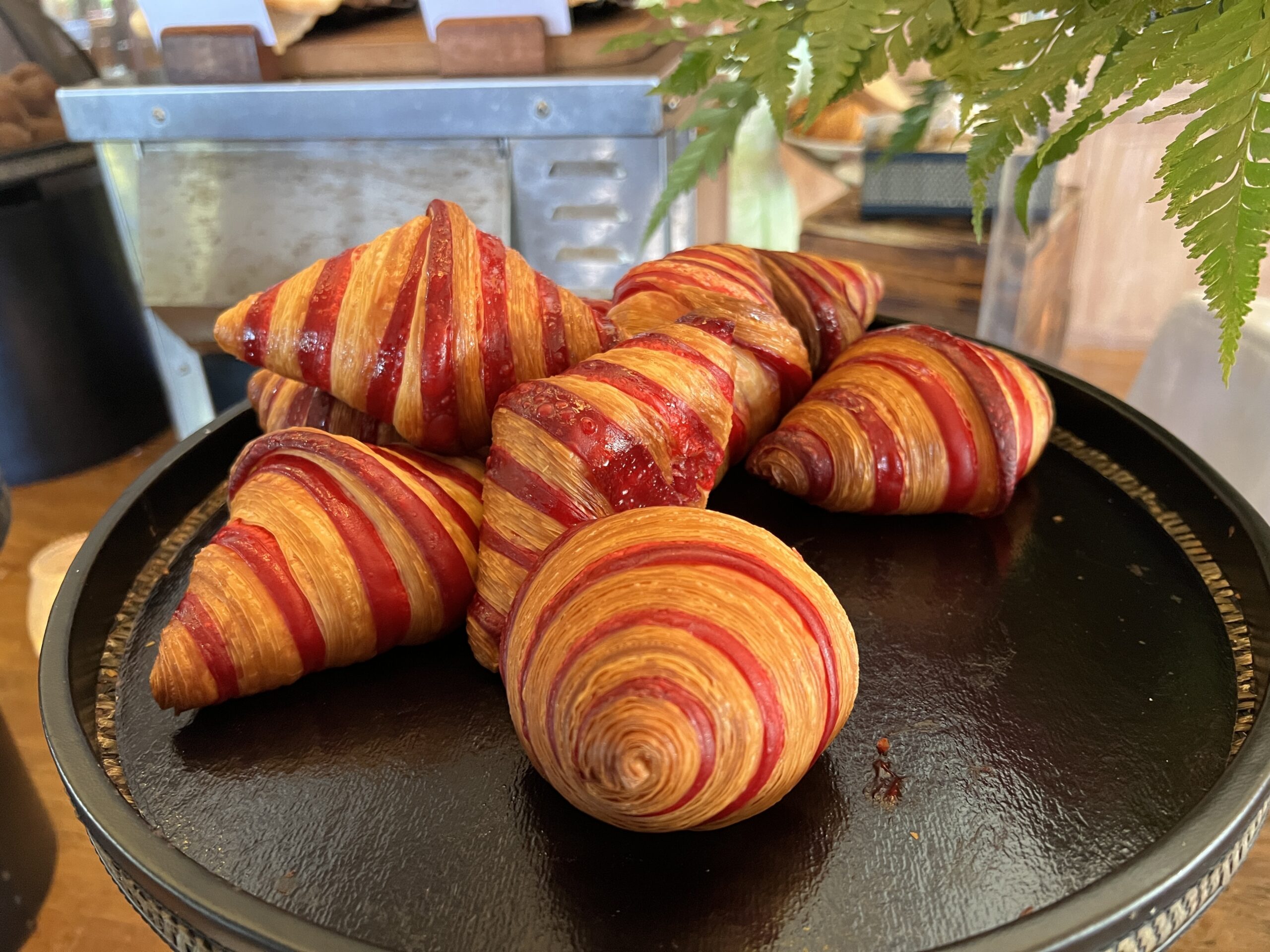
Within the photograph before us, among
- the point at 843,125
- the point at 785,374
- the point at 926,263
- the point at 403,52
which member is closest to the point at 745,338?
the point at 785,374

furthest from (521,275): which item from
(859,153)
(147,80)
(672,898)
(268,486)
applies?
(859,153)

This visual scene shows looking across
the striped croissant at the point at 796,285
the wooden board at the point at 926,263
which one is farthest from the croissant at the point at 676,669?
the wooden board at the point at 926,263

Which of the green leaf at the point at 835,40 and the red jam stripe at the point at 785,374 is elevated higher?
the green leaf at the point at 835,40

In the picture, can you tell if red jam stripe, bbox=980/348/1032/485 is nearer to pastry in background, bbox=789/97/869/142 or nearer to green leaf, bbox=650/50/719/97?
green leaf, bbox=650/50/719/97

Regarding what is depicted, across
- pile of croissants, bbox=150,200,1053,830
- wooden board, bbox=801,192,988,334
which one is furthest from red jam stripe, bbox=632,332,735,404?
wooden board, bbox=801,192,988,334

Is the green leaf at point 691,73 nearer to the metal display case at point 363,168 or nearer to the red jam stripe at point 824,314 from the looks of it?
the red jam stripe at point 824,314
